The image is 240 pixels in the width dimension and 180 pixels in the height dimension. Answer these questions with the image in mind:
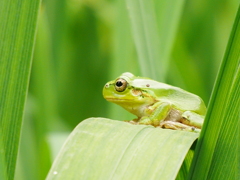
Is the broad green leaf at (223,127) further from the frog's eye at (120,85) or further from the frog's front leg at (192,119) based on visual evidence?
the frog's eye at (120,85)

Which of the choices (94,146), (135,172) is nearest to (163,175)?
(135,172)

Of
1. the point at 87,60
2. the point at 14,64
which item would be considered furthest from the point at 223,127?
the point at 87,60

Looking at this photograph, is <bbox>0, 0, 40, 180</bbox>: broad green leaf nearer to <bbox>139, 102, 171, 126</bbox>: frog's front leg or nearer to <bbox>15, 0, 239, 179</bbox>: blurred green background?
<bbox>139, 102, 171, 126</bbox>: frog's front leg

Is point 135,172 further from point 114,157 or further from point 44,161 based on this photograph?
point 44,161

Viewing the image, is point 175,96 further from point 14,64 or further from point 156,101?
point 14,64

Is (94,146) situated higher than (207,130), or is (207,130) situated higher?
(207,130)
